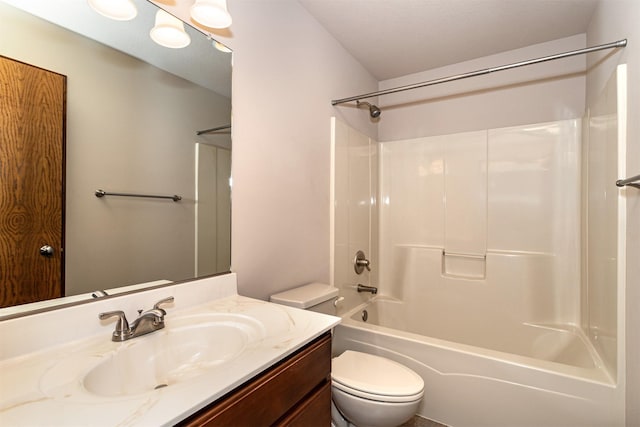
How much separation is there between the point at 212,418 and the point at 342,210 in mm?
1651

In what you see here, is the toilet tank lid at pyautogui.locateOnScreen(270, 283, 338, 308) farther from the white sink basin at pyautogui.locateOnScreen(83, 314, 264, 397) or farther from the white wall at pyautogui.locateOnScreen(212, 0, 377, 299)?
the white sink basin at pyautogui.locateOnScreen(83, 314, 264, 397)

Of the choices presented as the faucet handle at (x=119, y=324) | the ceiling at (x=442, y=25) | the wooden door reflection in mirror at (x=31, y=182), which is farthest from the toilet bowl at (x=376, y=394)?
the ceiling at (x=442, y=25)

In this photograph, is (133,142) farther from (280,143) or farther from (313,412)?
(313,412)

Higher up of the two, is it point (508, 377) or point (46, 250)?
point (46, 250)

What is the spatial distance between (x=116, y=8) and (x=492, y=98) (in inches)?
99.1

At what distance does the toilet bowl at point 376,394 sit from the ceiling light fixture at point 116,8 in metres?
1.64

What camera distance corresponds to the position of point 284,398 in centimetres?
79

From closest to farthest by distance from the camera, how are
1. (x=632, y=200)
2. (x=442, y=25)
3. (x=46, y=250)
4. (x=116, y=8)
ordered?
1. (x=46, y=250)
2. (x=116, y=8)
3. (x=632, y=200)
4. (x=442, y=25)

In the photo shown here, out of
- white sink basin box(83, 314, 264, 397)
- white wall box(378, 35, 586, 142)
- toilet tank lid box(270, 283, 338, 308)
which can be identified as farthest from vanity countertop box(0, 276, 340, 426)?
white wall box(378, 35, 586, 142)

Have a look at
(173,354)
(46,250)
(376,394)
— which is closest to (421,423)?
(376,394)

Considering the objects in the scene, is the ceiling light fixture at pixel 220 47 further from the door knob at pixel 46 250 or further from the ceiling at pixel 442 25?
the door knob at pixel 46 250

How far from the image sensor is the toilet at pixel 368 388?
4.04 ft

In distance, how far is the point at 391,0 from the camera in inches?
66.7

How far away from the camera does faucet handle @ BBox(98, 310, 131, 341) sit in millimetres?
844
